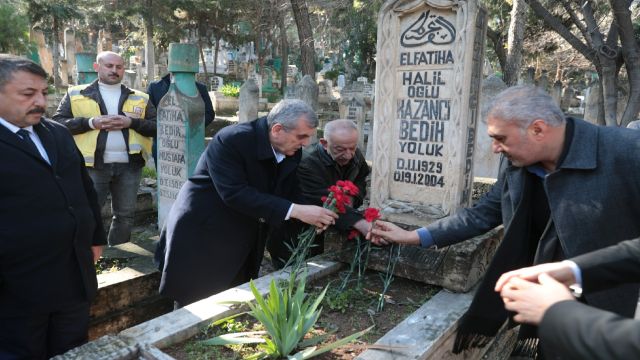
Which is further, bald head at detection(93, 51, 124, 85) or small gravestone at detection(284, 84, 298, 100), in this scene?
small gravestone at detection(284, 84, 298, 100)

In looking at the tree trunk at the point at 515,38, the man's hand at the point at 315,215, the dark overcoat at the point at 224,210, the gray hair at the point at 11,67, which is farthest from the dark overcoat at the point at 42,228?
the tree trunk at the point at 515,38

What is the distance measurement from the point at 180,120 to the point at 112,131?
770 millimetres

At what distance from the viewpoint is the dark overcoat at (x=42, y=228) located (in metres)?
2.00

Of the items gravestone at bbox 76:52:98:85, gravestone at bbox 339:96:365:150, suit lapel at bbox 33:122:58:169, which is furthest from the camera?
gravestone at bbox 339:96:365:150

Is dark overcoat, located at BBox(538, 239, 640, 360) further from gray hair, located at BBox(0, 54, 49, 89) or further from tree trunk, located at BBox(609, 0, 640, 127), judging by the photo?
tree trunk, located at BBox(609, 0, 640, 127)

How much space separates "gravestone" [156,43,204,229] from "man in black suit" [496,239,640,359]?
379 centimetres

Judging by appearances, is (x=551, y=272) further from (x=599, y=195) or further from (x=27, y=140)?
(x=27, y=140)

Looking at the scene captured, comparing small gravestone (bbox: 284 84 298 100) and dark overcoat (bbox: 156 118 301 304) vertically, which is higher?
small gravestone (bbox: 284 84 298 100)

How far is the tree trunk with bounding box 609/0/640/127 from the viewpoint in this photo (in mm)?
8773

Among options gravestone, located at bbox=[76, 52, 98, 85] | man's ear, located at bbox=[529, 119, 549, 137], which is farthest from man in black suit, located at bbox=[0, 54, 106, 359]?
gravestone, located at bbox=[76, 52, 98, 85]

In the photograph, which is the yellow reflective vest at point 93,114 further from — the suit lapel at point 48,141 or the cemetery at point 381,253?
the suit lapel at point 48,141

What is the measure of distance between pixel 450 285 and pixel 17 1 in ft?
79.3

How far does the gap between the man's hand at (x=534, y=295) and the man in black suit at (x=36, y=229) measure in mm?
1970

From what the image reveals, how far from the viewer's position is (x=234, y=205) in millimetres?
2584
